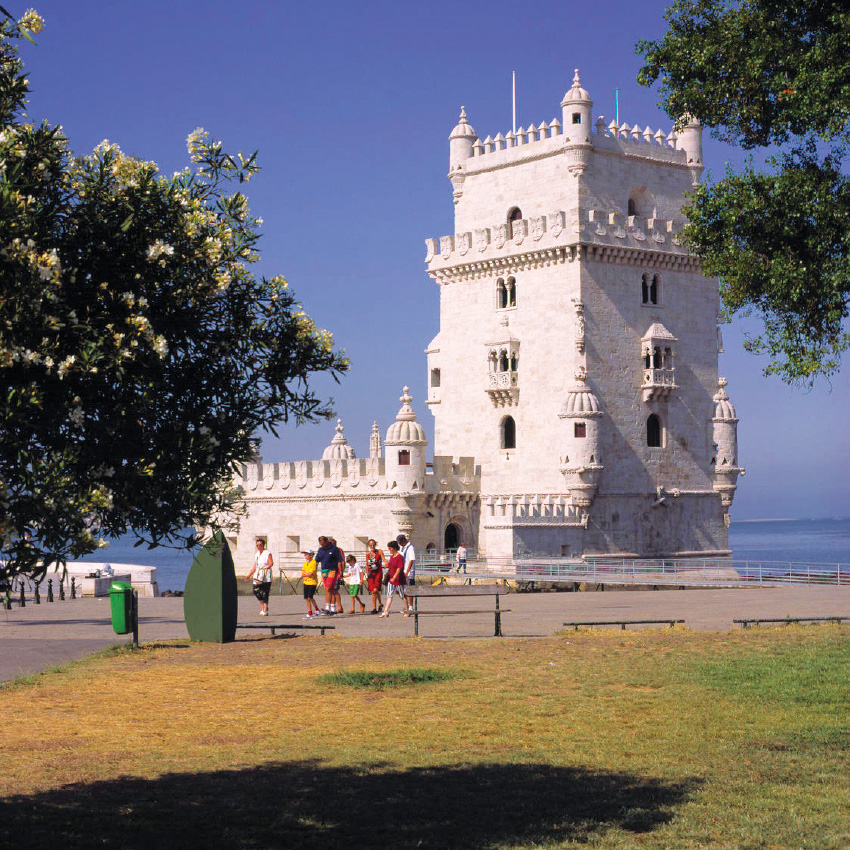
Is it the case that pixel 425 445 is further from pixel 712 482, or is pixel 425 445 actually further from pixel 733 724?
pixel 733 724

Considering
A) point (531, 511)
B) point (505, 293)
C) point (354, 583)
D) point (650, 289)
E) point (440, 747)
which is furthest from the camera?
point (505, 293)

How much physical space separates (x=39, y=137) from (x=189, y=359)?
6.55ft

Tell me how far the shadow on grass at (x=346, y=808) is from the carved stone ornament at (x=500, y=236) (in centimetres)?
4227

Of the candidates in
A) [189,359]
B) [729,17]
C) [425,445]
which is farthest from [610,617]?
[425,445]

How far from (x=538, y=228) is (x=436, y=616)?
89.2 feet

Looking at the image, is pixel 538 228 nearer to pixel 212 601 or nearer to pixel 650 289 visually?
pixel 650 289

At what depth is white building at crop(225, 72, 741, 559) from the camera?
51375 millimetres

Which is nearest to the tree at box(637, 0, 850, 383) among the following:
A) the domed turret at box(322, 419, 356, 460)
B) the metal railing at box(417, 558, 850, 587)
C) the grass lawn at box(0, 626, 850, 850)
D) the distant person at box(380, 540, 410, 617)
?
the grass lawn at box(0, 626, 850, 850)

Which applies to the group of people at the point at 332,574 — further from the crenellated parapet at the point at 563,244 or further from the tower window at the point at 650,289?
the tower window at the point at 650,289

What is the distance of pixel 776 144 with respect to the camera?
1955 centimetres

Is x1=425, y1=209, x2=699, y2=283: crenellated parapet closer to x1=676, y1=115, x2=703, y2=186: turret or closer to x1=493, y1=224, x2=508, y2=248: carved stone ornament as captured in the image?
x1=493, y1=224, x2=508, y2=248: carved stone ornament

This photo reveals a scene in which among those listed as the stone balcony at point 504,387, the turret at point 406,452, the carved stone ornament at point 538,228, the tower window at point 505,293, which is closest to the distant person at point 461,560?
the turret at point 406,452

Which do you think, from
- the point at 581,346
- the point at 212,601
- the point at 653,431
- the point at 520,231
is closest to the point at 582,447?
the point at 581,346

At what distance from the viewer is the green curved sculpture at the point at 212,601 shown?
22656mm
